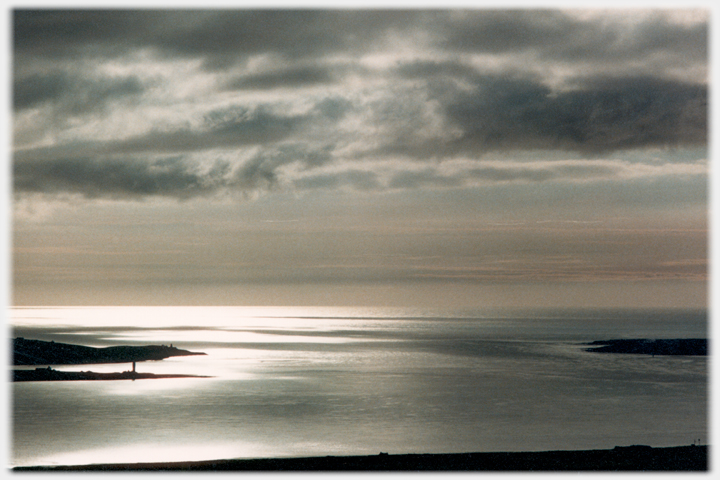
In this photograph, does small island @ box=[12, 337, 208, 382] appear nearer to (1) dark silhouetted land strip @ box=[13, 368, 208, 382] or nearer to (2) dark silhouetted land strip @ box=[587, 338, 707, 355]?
(1) dark silhouetted land strip @ box=[13, 368, 208, 382]

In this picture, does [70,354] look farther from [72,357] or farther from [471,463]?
[471,463]

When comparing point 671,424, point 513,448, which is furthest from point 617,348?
point 513,448

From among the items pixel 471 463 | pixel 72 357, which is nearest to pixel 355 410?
pixel 471 463

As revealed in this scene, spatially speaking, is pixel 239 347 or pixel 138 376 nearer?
pixel 138 376

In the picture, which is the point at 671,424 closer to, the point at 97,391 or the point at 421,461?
the point at 421,461

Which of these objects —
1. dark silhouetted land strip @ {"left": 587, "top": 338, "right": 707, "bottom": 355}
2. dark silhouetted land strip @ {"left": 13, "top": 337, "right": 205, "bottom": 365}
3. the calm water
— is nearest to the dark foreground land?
the calm water

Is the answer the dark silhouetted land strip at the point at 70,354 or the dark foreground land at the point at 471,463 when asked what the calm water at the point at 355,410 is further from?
the dark foreground land at the point at 471,463
